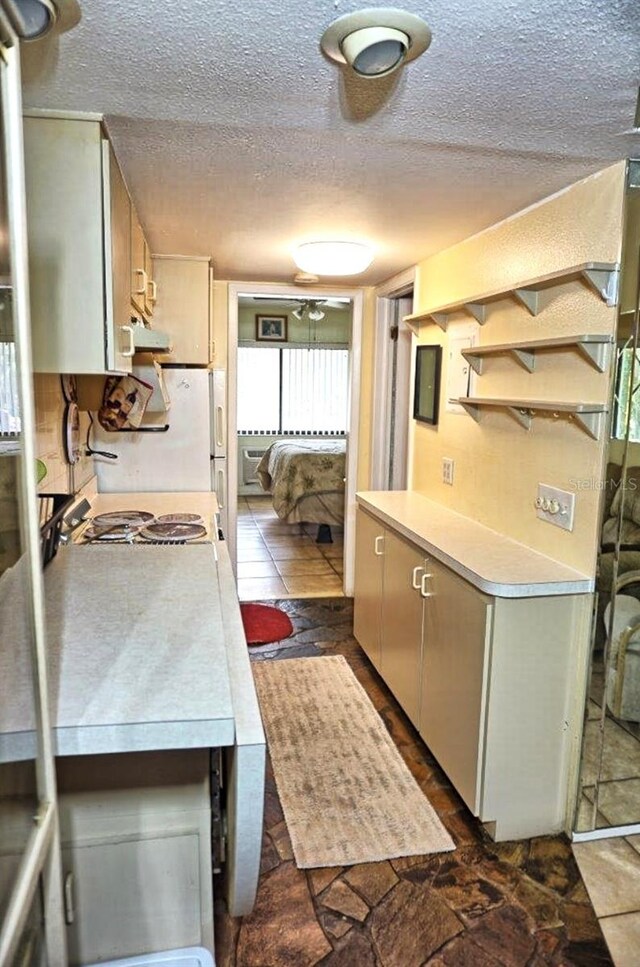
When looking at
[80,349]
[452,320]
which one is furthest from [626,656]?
[80,349]

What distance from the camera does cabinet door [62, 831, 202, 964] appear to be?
1.42 meters

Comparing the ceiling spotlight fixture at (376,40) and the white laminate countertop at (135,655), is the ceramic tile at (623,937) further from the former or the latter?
the ceiling spotlight fixture at (376,40)

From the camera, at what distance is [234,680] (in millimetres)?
1322

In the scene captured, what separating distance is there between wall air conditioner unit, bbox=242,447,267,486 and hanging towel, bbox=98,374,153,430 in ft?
16.0

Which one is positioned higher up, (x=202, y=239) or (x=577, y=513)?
(x=202, y=239)

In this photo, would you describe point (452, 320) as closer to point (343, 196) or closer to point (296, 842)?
point (343, 196)

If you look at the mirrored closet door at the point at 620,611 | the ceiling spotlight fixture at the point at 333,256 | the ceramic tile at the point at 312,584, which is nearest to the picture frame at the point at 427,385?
the ceiling spotlight fixture at the point at 333,256

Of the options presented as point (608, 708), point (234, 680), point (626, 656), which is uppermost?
point (234, 680)

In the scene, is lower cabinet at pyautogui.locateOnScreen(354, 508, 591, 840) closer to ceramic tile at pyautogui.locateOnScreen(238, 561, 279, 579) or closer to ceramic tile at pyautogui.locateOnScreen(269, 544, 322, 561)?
ceramic tile at pyautogui.locateOnScreen(238, 561, 279, 579)

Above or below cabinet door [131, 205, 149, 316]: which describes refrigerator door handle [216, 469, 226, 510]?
below

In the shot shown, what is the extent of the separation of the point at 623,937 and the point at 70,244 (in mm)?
2447

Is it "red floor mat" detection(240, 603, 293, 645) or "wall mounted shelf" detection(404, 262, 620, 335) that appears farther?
"red floor mat" detection(240, 603, 293, 645)

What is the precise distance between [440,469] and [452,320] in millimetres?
749

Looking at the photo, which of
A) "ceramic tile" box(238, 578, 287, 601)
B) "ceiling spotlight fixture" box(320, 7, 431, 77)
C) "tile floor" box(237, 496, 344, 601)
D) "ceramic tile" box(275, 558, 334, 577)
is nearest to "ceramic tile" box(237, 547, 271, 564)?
"tile floor" box(237, 496, 344, 601)
